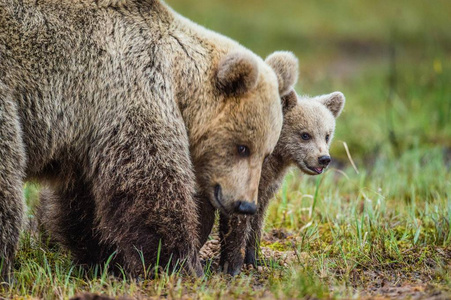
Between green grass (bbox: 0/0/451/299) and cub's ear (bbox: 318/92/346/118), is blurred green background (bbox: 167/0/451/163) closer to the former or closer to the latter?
green grass (bbox: 0/0/451/299)

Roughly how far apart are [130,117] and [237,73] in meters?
0.76

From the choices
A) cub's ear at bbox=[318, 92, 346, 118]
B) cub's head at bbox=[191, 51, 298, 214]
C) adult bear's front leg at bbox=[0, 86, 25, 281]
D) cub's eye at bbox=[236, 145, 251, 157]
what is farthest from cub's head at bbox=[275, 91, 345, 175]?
adult bear's front leg at bbox=[0, 86, 25, 281]

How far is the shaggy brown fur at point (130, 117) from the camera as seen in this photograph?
4316 millimetres

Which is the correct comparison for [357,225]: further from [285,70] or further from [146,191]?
[146,191]

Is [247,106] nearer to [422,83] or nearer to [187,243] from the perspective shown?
[187,243]

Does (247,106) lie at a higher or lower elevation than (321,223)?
higher

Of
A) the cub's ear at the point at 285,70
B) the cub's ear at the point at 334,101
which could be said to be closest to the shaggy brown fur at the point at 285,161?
the cub's ear at the point at 334,101

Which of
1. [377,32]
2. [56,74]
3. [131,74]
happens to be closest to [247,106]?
[131,74]

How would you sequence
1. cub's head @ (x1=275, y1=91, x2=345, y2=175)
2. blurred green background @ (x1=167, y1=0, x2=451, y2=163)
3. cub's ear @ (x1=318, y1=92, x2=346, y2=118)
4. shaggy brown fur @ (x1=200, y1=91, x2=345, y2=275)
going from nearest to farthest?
shaggy brown fur @ (x1=200, y1=91, x2=345, y2=275)
cub's head @ (x1=275, y1=91, x2=345, y2=175)
cub's ear @ (x1=318, y1=92, x2=346, y2=118)
blurred green background @ (x1=167, y1=0, x2=451, y2=163)

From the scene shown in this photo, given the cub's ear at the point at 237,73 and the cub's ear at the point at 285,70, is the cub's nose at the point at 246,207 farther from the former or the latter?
the cub's ear at the point at 285,70

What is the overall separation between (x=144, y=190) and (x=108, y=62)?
0.91 metres

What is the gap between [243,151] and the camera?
4.46 m

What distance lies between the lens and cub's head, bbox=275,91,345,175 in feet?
16.6

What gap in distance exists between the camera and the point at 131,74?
448 cm
